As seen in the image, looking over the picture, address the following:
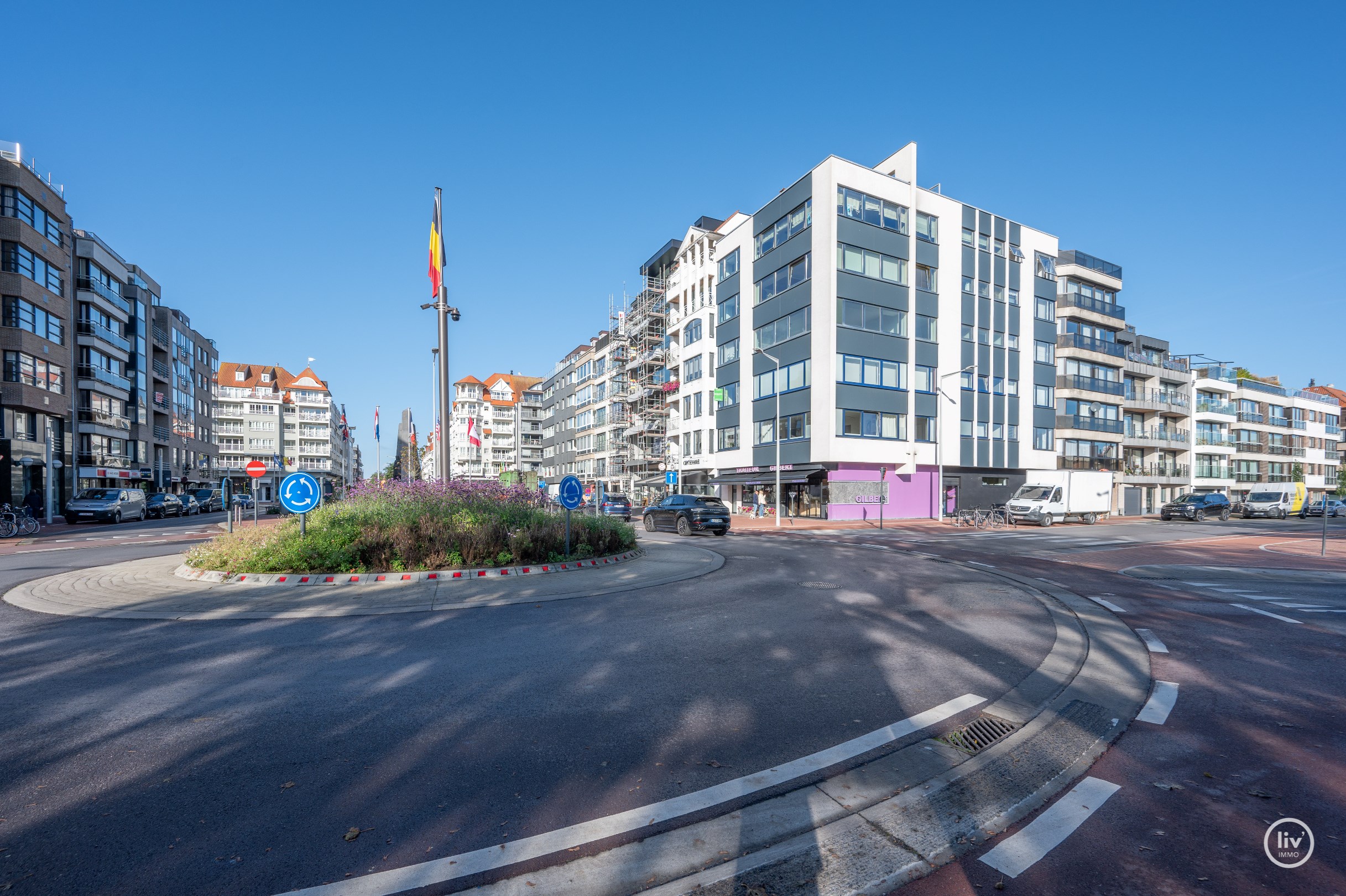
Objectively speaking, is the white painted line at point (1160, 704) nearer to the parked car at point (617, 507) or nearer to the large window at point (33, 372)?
the parked car at point (617, 507)

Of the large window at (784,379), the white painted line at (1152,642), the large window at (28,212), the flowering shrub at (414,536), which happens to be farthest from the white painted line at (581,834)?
the large window at (28,212)

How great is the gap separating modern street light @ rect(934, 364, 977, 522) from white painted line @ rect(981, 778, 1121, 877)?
35077 millimetres

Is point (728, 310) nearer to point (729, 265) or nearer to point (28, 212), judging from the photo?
point (729, 265)

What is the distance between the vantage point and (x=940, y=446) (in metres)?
36.7

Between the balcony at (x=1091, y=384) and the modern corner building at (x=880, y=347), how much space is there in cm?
166

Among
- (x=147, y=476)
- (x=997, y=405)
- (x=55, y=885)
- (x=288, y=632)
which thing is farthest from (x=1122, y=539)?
(x=147, y=476)

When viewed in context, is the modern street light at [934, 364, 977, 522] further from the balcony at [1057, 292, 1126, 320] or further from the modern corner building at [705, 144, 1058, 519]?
the balcony at [1057, 292, 1126, 320]

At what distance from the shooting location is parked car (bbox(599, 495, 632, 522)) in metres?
31.8

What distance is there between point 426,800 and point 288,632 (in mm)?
4958

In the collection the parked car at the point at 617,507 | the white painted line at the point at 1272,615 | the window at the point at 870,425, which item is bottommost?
the parked car at the point at 617,507

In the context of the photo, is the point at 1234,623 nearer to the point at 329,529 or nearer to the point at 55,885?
the point at 55,885

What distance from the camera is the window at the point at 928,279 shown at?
130ft

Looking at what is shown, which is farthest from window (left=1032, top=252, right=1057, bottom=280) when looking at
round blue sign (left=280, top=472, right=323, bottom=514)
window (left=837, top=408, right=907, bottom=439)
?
round blue sign (left=280, top=472, right=323, bottom=514)

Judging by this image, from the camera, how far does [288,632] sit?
7.25 metres
